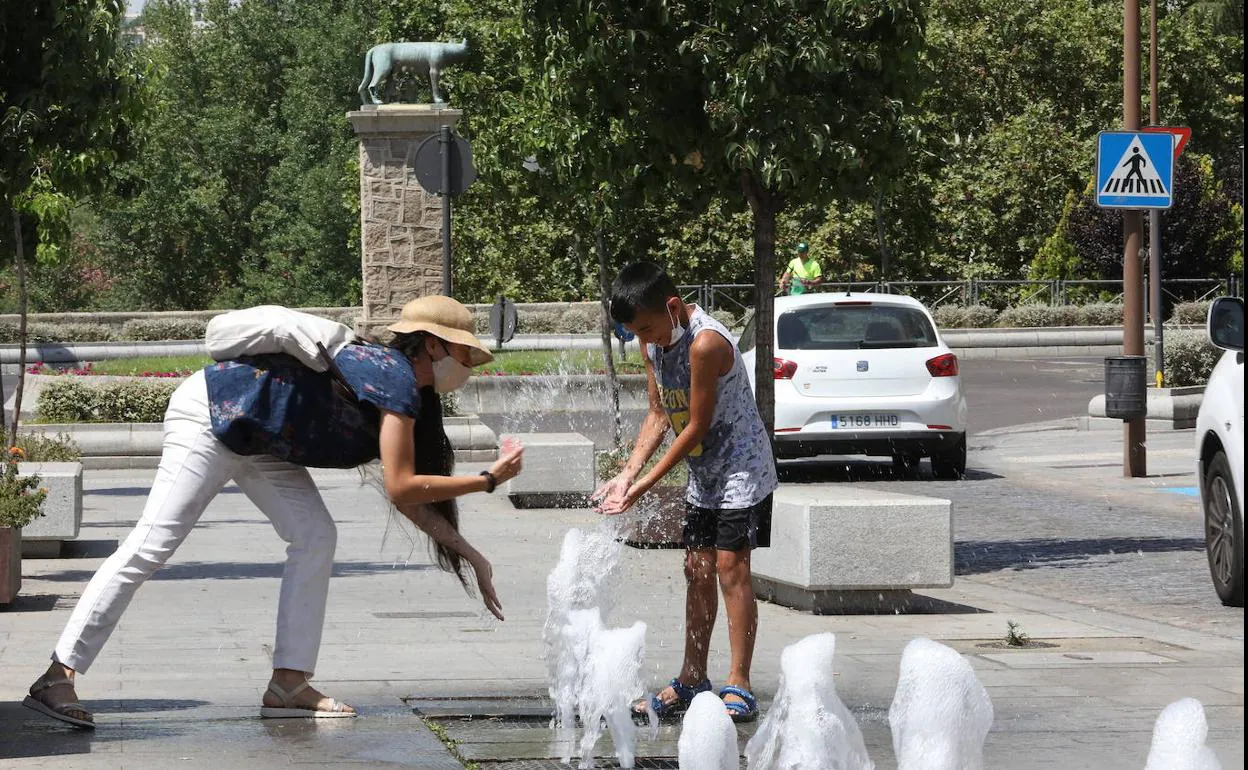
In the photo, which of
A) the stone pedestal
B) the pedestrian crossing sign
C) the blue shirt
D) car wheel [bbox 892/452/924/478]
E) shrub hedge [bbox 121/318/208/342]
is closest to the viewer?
the blue shirt

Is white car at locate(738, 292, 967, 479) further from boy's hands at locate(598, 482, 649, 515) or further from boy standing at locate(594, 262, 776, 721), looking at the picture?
boy's hands at locate(598, 482, 649, 515)

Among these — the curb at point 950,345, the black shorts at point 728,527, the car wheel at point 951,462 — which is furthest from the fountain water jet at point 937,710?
the curb at point 950,345

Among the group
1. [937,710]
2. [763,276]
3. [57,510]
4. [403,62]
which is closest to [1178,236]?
[403,62]

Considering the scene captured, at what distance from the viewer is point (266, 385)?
6160mm

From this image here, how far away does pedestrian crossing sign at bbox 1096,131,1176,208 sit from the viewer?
613 inches

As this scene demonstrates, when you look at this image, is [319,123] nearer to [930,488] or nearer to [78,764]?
[930,488]

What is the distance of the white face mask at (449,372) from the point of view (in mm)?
6152

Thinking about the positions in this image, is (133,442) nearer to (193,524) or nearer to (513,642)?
(513,642)

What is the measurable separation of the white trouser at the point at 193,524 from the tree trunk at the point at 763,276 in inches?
215

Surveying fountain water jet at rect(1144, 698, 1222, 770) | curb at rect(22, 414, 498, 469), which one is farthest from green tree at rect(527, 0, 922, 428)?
curb at rect(22, 414, 498, 469)

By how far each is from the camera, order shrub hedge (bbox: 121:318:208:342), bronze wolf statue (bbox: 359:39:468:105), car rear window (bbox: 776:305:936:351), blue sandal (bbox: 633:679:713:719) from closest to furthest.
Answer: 1. blue sandal (bbox: 633:679:713:719)
2. car rear window (bbox: 776:305:936:351)
3. bronze wolf statue (bbox: 359:39:468:105)
4. shrub hedge (bbox: 121:318:208:342)

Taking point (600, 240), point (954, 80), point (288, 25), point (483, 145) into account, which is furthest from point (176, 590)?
point (288, 25)

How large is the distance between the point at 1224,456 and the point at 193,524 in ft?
18.3

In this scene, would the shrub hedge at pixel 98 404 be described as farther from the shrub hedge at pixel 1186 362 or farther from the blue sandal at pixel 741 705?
the blue sandal at pixel 741 705
